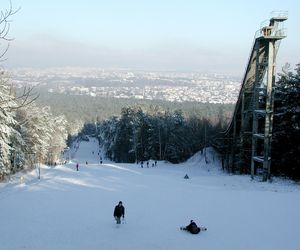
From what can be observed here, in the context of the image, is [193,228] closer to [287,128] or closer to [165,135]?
[287,128]

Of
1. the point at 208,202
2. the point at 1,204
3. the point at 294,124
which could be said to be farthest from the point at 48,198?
the point at 294,124

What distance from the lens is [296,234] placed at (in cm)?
1772

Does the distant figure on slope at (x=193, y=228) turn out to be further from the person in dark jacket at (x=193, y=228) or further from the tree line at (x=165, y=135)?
the tree line at (x=165, y=135)

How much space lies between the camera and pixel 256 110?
3659cm

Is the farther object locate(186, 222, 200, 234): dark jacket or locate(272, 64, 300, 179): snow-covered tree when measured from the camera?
locate(272, 64, 300, 179): snow-covered tree

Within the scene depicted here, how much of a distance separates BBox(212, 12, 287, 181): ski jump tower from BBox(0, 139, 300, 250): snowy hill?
4845 millimetres

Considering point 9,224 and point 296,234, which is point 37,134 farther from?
point 296,234

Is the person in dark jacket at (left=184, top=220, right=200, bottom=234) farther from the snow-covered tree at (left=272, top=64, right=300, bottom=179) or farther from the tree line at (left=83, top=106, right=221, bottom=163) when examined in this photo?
the tree line at (left=83, top=106, right=221, bottom=163)

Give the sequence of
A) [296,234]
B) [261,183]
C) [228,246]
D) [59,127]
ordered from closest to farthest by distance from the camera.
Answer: [228,246]
[296,234]
[261,183]
[59,127]

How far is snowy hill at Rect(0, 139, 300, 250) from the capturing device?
16.8m

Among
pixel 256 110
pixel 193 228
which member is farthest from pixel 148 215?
pixel 256 110

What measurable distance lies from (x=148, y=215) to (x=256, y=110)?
63.5ft

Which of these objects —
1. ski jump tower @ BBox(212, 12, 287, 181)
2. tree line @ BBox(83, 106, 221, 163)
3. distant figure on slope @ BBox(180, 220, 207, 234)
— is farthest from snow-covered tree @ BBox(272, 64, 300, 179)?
tree line @ BBox(83, 106, 221, 163)

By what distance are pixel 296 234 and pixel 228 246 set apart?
3.61m
